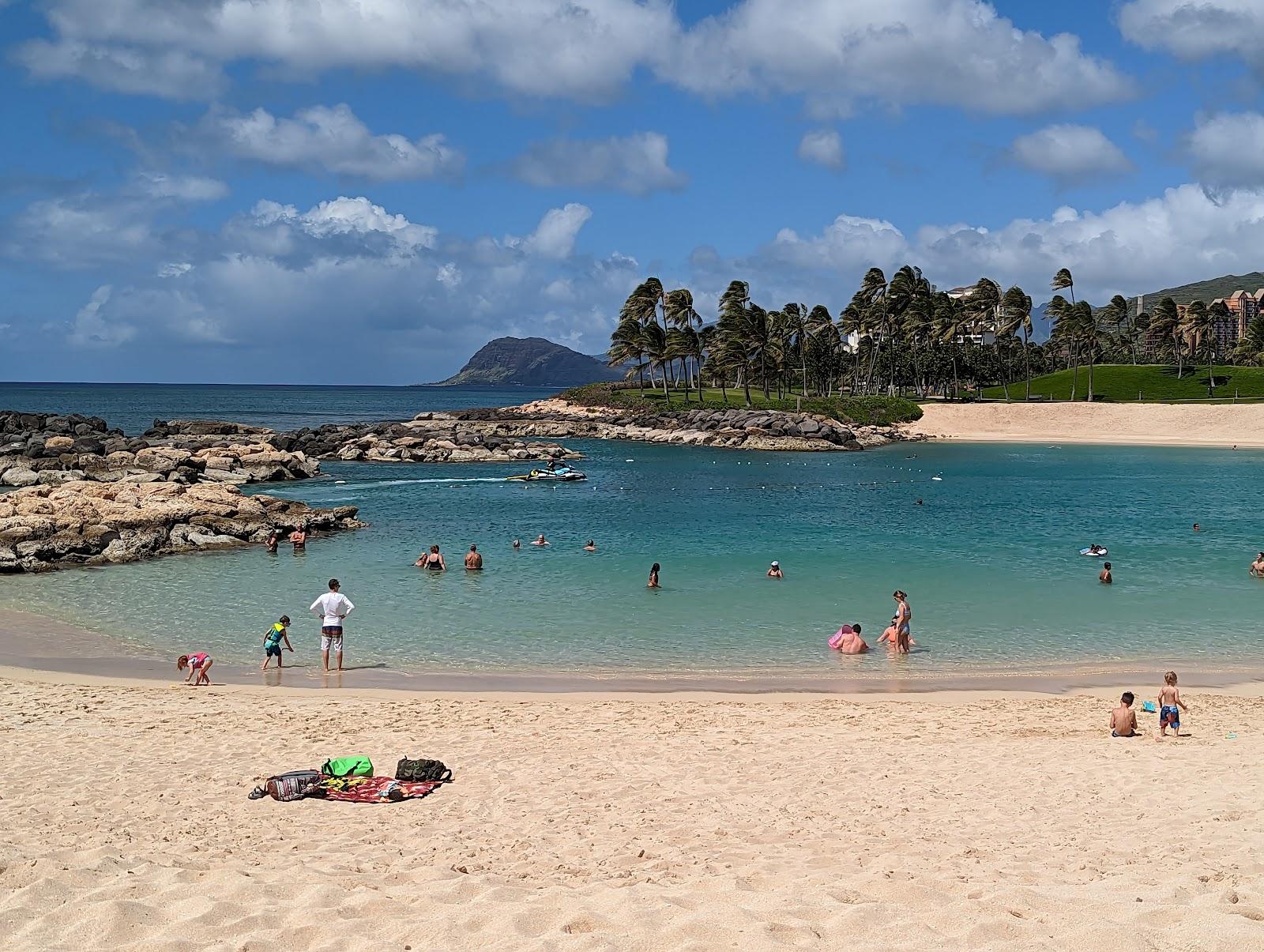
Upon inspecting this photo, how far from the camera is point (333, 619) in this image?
18828mm

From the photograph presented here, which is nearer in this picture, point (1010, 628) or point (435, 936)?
point (435, 936)

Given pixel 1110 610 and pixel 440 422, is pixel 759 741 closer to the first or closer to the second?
pixel 1110 610

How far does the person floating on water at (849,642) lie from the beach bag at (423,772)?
11.2 meters

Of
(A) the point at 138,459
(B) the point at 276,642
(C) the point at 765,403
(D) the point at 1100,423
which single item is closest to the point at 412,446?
(A) the point at 138,459

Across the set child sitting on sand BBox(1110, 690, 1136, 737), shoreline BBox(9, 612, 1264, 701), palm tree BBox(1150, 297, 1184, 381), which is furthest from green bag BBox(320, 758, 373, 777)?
palm tree BBox(1150, 297, 1184, 381)

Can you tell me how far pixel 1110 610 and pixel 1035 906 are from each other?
19.6 m

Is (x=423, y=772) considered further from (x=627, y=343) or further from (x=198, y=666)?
(x=627, y=343)

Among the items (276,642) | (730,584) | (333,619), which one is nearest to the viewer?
(333,619)

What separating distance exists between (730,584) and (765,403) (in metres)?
83.8

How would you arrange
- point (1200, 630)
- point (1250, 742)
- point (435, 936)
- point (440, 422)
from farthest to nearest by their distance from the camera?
point (440, 422)
point (1200, 630)
point (1250, 742)
point (435, 936)

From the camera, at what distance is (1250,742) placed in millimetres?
13477

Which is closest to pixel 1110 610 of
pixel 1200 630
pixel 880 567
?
pixel 1200 630

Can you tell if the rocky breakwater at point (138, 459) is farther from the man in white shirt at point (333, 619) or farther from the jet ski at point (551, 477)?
the man in white shirt at point (333, 619)

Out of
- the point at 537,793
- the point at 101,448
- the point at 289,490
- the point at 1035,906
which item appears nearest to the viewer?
the point at 1035,906
